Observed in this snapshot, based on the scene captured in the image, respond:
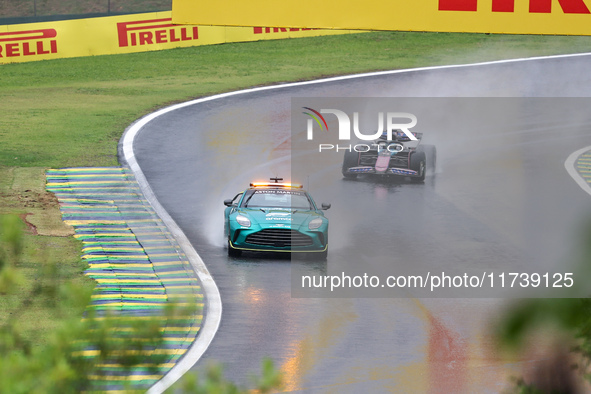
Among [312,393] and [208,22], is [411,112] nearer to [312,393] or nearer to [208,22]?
Result: [312,393]

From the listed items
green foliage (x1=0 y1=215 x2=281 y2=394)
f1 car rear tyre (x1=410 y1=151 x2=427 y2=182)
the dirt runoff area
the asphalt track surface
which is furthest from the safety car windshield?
green foliage (x1=0 y1=215 x2=281 y2=394)

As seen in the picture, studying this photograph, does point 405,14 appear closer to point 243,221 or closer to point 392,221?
point 243,221

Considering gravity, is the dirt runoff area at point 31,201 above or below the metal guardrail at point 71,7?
below

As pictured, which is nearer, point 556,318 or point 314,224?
point 556,318

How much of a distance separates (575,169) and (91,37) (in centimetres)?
2316

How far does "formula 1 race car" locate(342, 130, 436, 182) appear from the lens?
24.7m

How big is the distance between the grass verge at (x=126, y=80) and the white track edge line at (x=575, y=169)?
38.9ft

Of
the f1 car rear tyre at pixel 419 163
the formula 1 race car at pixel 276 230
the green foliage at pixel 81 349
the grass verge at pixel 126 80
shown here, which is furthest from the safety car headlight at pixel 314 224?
the green foliage at pixel 81 349

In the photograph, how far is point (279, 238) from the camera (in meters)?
18.1

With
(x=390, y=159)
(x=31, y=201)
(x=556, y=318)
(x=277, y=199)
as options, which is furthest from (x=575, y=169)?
(x=556, y=318)

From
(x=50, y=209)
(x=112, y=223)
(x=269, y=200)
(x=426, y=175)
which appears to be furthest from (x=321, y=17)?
(x=426, y=175)

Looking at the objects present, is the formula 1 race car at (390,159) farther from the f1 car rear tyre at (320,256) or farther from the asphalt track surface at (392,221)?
the f1 car rear tyre at (320,256)

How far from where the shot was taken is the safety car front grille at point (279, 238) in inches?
709

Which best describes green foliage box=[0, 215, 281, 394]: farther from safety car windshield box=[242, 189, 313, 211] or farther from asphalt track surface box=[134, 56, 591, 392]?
safety car windshield box=[242, 189, 313, 211]
